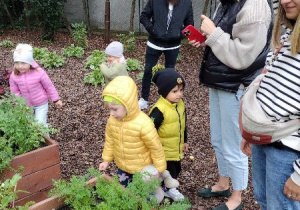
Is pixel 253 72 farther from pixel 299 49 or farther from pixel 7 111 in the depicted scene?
pixel 7 111

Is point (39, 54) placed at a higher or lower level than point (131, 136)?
lower

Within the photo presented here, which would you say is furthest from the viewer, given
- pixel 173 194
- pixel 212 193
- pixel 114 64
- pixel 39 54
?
pixel 39 54

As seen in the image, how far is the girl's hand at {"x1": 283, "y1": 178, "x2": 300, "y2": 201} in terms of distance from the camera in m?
1.92

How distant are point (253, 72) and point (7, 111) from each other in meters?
2.08

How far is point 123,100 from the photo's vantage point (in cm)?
282

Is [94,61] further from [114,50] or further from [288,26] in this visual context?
[288,26]

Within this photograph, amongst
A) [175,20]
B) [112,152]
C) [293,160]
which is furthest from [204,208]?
[175,20]

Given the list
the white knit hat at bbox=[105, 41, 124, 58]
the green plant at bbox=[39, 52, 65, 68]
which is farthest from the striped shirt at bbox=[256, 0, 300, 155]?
the green plant at bbox=[39, 52, 65, 68]

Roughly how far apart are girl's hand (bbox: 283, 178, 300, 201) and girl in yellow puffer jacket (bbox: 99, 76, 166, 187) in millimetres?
1213

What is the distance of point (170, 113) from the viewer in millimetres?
3232

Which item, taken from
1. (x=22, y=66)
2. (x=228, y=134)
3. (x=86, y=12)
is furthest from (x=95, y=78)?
(x=86, y=12)

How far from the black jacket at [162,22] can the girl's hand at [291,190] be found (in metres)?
3.74

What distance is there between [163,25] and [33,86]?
87.4 inches

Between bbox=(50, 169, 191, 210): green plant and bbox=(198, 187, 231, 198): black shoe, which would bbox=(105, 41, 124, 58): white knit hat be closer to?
bbox=(198, 187, 231, 198): black shoe
